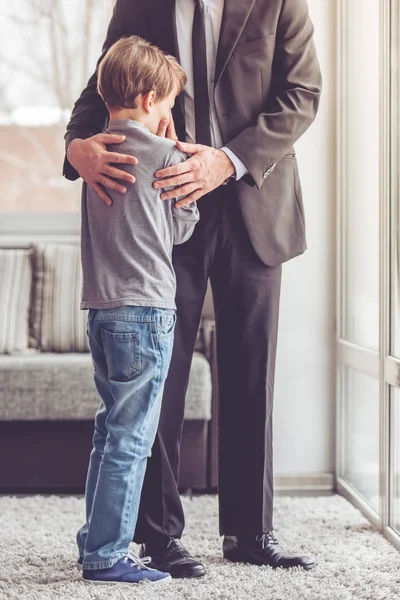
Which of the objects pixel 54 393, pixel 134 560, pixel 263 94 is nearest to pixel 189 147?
pixel 263 94

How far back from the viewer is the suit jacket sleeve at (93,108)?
1.86 metres

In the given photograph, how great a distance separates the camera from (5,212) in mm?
3209

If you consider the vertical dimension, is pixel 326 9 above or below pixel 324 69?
above

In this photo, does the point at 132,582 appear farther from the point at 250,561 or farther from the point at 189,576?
the point at 250,561

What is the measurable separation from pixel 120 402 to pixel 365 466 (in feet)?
3.49

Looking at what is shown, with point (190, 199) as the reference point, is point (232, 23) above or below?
above

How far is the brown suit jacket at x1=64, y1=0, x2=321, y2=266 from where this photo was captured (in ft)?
5.80

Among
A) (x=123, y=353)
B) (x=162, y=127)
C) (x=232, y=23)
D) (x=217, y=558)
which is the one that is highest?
(x=232, y=23)

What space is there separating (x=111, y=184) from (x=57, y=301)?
131cm

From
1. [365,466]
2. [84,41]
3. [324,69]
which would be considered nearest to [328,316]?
[365,466]

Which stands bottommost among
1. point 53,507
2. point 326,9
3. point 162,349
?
point 53,507

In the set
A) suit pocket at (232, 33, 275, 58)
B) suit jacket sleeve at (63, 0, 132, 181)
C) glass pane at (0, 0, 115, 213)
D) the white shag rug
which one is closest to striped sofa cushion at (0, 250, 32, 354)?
glass pane at (0, 0, 115, 213)

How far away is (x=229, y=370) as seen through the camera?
1.89m

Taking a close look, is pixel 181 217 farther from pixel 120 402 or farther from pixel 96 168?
pixel 120 402
